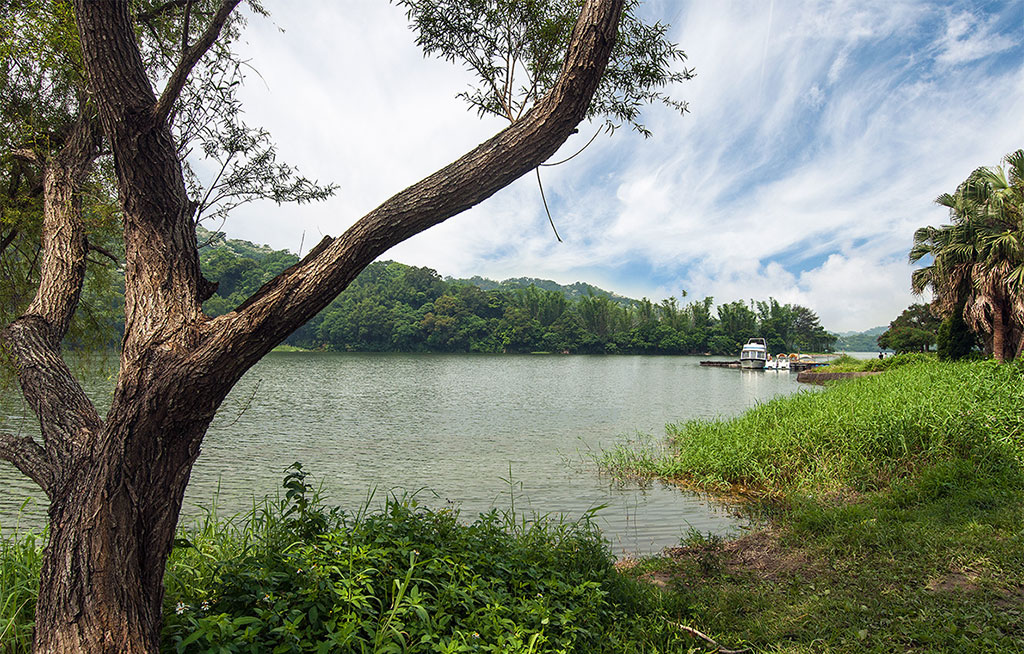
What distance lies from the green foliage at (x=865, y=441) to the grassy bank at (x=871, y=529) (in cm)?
2

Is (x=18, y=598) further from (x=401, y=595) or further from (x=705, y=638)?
(x=705, y=638)

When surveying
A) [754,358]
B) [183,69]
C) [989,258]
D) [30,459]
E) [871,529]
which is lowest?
[871,529]

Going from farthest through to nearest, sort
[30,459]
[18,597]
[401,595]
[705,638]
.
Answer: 1. [705,638]
2. [18,597]
3. [401,595]
4. [30,459]

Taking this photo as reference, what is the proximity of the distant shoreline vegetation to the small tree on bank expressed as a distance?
7051 centimetres

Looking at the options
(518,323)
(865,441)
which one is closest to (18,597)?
(865,441)

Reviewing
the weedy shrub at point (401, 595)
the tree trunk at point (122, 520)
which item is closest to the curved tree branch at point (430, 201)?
the tree trunk at point (122, 520)

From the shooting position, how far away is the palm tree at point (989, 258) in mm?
16312

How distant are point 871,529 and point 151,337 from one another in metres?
5.59

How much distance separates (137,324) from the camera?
2.49 metres

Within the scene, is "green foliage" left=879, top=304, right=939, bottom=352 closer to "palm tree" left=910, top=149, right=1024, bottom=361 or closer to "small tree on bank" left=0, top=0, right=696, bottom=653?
"palm tree" left=910, top=149, right=1024, bottom=361

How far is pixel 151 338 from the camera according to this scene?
7.89 feet

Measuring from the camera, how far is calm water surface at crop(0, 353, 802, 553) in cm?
751

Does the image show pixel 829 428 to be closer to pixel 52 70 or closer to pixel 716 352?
pixel 52 70

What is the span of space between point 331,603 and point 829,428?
8164 millimetres
